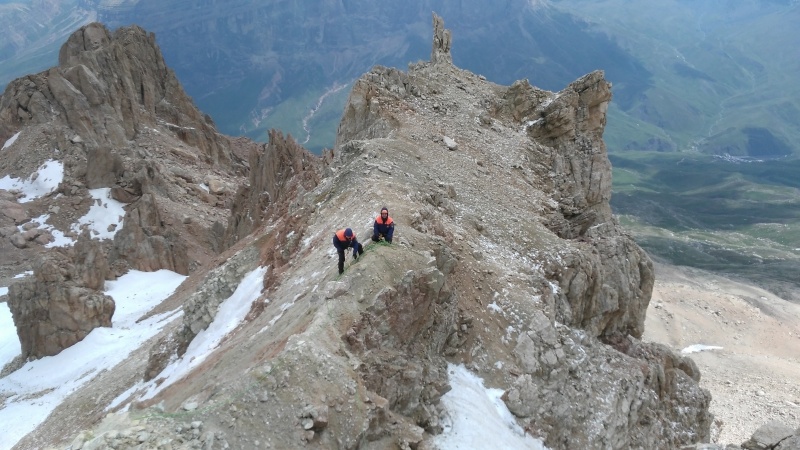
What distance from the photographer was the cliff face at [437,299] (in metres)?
14.0

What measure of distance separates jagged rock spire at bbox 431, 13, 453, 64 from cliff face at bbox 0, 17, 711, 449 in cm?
21

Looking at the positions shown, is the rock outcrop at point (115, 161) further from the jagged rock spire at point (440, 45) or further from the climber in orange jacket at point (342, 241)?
the climber in orange jacket at point (342, 241)

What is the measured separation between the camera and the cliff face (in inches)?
552

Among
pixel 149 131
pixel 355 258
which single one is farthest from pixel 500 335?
pixel 149 131

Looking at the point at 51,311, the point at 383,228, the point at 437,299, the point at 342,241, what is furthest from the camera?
the point at 51,311

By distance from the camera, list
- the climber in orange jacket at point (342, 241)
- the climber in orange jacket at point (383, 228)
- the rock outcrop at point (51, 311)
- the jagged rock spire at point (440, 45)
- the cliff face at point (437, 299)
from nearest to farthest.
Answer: the cliff face at point (437, 299)
the climber in orange jacket at point (342, 241)
the climber in orange jacket at point (383, 228)
the rock outcrop at point (51, 311)
the jagged rock spire at point (440, 45)

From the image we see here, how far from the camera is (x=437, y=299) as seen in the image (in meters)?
19.5

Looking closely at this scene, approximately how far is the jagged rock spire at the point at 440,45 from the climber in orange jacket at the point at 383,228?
29552 millimetres

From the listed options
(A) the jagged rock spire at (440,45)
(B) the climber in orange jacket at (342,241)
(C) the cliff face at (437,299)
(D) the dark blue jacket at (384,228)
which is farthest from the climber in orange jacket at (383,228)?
(A) the jagged rock spire at (440,45)

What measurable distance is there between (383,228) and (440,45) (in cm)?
3153

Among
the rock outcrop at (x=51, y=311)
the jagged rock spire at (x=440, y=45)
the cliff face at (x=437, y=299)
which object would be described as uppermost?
the jagged rock spire at (x=440, y=45)

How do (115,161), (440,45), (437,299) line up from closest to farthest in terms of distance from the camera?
(437,299), (440,45), (115,161)

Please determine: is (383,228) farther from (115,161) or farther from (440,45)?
(115,161)

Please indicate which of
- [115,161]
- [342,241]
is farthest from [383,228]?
[115,161]
